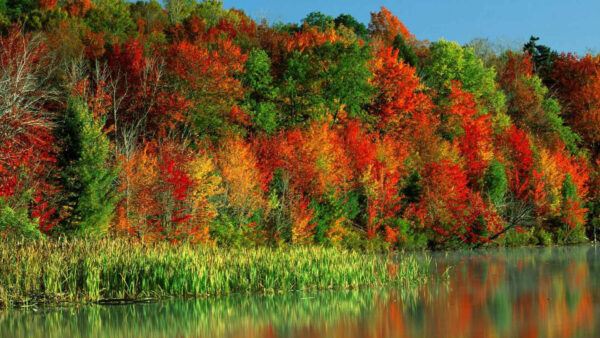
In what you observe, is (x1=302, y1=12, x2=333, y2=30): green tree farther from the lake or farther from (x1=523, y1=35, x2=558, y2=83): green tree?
the lake

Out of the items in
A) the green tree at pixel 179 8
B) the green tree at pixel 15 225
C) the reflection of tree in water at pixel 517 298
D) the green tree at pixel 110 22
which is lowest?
the reflection of tree in water at pixel 517 298

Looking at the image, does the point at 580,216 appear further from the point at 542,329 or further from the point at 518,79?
the point at 542,329

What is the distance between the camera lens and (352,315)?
71.3ft

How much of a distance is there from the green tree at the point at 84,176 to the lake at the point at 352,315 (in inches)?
553

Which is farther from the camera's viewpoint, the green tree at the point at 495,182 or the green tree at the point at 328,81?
the green tree at the point at 328,81

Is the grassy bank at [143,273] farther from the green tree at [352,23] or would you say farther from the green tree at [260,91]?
the green tree at [352,23]

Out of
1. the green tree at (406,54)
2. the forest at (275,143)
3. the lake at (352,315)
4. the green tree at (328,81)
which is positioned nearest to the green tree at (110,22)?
the forest at (275,143)

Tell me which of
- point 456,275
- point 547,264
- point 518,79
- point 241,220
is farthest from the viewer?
point 518,79

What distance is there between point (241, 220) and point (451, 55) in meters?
38.8

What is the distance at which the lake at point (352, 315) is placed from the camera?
63.5 ft

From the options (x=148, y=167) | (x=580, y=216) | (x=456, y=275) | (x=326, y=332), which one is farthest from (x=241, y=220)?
(x=580, y=216)

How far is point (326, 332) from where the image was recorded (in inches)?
754

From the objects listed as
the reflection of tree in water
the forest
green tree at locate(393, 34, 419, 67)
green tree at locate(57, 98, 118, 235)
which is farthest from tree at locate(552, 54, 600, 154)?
green tree at locate(57, 98, 118, 235)

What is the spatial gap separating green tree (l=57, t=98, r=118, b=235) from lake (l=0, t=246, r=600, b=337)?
553 inches
